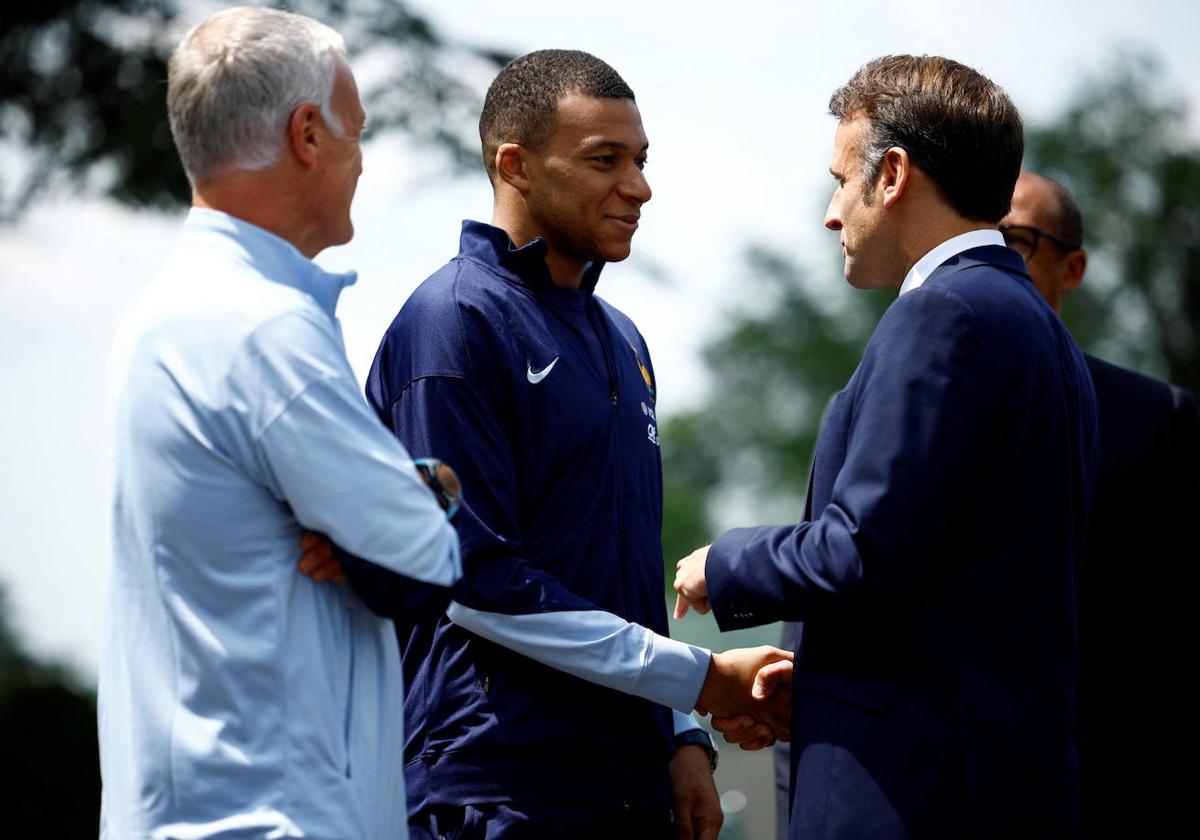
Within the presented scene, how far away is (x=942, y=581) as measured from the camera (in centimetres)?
277

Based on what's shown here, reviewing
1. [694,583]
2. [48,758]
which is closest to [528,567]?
[694,583]

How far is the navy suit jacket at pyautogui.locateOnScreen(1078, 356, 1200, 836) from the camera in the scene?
13.7ft

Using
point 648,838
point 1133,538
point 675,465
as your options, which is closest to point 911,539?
point 648,838

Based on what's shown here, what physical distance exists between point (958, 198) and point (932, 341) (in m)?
0.43

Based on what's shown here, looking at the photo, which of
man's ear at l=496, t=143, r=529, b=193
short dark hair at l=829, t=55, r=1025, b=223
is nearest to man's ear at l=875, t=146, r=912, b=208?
short dark hair at l=829, t=55, r=1025, b=223

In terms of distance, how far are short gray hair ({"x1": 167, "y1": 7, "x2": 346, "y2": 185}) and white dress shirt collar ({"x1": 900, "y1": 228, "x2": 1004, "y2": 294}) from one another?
4.08ft

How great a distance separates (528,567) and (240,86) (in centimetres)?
115

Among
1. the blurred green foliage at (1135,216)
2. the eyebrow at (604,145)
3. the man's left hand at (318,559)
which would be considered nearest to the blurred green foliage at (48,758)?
the eyebrow at (604,145)

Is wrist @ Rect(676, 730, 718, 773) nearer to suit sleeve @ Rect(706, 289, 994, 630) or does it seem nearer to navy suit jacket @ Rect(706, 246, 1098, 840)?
navy suit jacket @ Rect(706, 246, 1098, 840)

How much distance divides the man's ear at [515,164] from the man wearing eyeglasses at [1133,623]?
59.8 inches

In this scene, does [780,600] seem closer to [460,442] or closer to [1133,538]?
[460,442]

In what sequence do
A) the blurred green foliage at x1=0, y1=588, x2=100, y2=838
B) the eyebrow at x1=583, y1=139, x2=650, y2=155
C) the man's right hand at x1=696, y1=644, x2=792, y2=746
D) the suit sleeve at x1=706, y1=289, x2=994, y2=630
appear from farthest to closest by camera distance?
1. the blurred green foliage at x1=0, y1=588, x2=100, y2=838
2. the eyebrow at x1=583, y1=139, x2=650, y2=155
3. the man's right hand at x1=696, y1=644, x2=792, y2=746
4. the suit sleeve at x1=706, y1=289, x2=994, y2=630

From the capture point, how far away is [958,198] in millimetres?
3021

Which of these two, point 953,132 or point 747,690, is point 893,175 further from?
point 747,690
